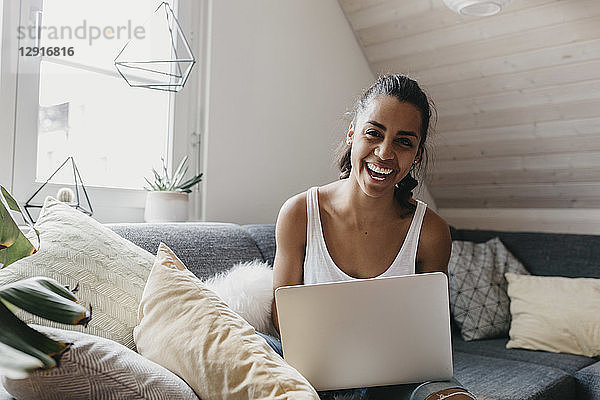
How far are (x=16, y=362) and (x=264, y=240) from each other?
1.53 metres

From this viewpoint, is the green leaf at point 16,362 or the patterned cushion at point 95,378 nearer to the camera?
the green leaf at point 16,362

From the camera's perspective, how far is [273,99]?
108 inches

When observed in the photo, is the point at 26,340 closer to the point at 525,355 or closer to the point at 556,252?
the point at 525,355

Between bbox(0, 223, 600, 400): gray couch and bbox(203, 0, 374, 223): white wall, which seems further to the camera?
bbox(203, 0, 374, 223): white wall

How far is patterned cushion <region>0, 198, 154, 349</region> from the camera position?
122 cm

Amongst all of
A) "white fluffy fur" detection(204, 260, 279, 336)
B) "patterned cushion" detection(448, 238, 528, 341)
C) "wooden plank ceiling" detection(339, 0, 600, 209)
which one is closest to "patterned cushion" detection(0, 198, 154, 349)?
"white fluffy fur" detection(204, 260, 279, 336)

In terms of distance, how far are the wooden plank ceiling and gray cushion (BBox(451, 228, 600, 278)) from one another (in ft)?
1.30

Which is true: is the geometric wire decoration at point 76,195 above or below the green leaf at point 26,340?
above

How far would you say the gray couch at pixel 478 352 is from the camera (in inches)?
70.1

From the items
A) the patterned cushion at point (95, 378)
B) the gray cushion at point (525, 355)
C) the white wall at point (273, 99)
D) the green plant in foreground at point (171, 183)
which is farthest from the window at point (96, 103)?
the gray cushion at point (525, 355)

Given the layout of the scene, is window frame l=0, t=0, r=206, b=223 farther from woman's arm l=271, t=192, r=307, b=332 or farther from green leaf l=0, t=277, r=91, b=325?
green leaf l=0, t=277, r=91, b=325

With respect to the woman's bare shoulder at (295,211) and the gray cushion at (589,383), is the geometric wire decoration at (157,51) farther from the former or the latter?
the gray cushion at (589,383)

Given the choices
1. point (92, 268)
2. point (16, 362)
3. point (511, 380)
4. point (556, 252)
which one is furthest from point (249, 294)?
point (556, 252)

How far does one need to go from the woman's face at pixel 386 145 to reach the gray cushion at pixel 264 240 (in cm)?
60
